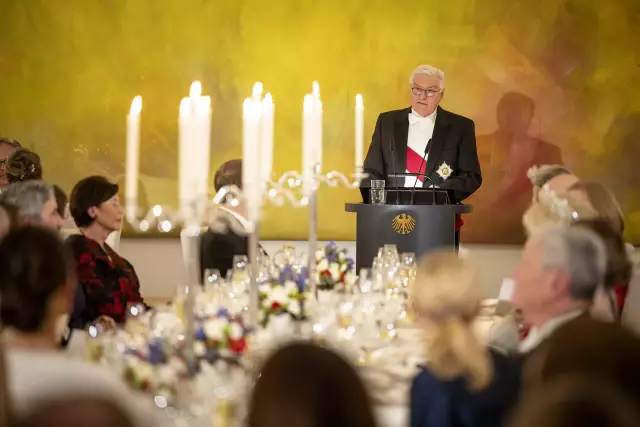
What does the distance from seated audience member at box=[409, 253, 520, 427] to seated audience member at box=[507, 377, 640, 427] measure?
3.41ft

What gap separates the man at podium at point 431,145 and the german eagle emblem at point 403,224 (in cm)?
89

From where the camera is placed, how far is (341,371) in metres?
1.45

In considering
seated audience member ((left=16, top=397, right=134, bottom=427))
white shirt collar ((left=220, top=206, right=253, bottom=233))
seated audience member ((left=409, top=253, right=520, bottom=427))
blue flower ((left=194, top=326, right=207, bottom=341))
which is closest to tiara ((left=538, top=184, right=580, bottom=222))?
seated audience member ((left=409, top=253, right=520, bottom=427))

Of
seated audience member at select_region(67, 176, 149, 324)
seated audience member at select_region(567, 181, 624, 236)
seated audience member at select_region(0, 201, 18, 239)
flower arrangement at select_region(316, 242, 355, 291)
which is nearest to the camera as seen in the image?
seated audience member at select_region(0, 201, 18, 239)

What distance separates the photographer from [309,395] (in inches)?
55.5

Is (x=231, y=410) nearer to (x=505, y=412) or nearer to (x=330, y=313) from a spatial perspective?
(x=505, y=412)

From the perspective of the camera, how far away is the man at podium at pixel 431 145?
247 inches

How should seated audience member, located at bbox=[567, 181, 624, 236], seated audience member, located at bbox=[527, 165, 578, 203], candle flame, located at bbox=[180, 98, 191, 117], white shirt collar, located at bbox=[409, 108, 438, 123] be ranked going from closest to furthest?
1. candle flame, located at bbox=[180, 98, 191, 117]
2. seated audience member, located at bbox=[567, 181, 624, 236]
3. seated audience member, located at bbox=[527, 165, 578, 203]
4. white shirt collar, located at bbox=[409, 108, 438, 123]

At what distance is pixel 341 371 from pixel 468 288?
3.47 feet

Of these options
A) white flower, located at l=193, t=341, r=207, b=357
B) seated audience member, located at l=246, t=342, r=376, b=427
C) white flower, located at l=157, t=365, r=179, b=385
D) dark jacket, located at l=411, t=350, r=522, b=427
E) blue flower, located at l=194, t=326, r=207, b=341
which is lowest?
dark jacket, located at l=411, t=350, r=522, b=427

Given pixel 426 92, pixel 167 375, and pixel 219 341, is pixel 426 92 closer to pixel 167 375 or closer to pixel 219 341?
pixel 219 341

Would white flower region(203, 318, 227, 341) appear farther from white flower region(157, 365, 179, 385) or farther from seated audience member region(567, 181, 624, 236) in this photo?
seated audience member region(567, 181, 624, 236)

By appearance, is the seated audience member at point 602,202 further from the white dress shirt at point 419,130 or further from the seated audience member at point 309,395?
the seated audience member at point 309,395

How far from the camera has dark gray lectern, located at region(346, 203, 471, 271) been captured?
207 inches
